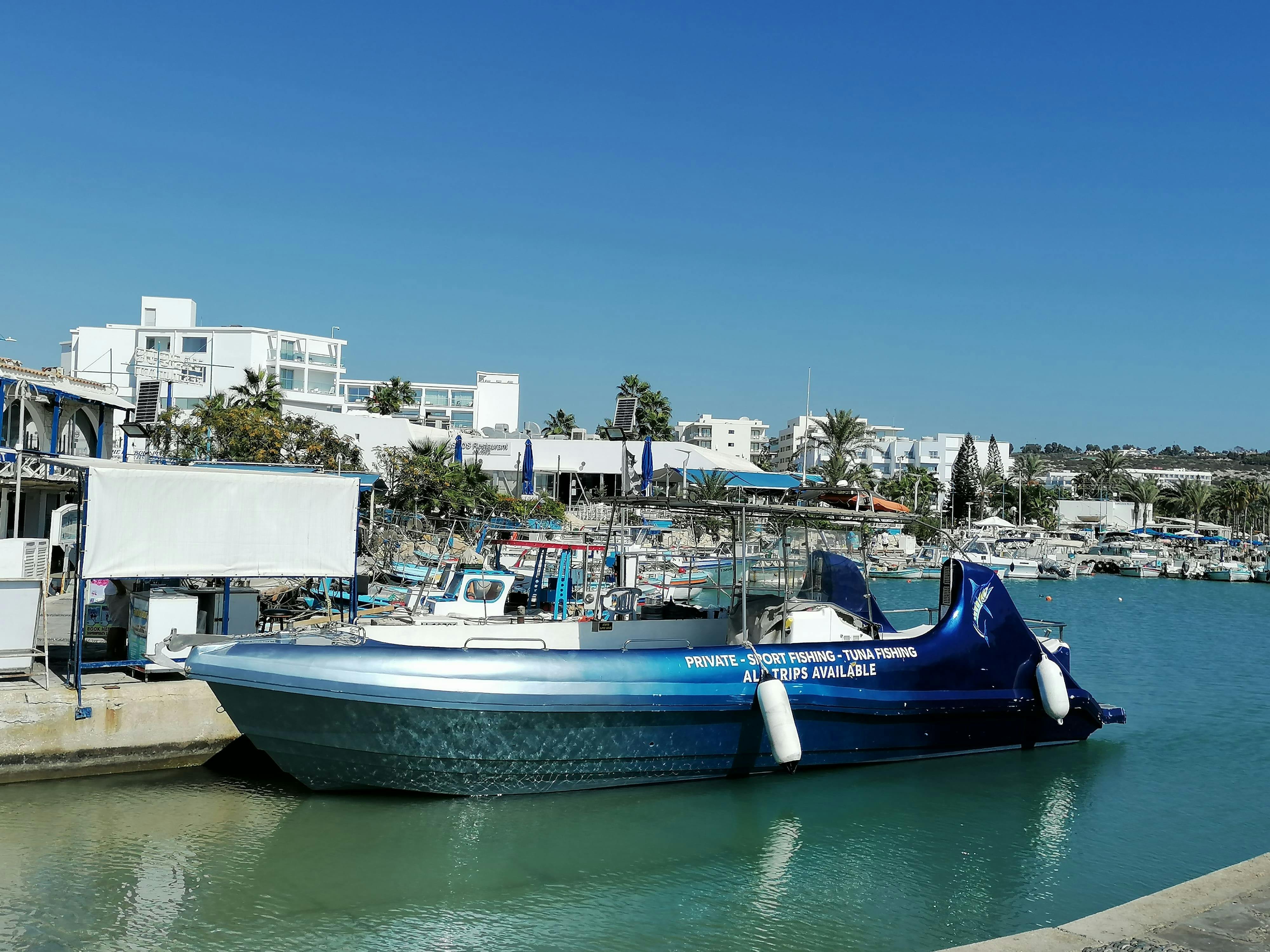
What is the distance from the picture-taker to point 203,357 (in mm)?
71000

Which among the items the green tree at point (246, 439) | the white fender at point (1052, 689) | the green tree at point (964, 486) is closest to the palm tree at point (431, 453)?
the green tree at point (246, 439)

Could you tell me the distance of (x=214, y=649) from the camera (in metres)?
11.7

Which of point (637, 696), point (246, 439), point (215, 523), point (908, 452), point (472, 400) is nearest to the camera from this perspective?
point (637, 696)

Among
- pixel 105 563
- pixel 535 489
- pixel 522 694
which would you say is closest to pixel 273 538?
pixel 105 563

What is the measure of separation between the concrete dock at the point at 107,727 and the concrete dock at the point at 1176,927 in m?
9.48

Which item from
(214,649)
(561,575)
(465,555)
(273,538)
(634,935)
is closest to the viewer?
→ (634,935)

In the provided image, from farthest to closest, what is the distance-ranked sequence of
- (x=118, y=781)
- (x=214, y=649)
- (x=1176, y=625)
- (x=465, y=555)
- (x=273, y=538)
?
(x=1176, y=625) → (x=465, y=555) → (x=273, y=538) → (x=118, y=781) → (x=214, y=649)

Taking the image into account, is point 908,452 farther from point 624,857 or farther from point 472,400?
point 624,857

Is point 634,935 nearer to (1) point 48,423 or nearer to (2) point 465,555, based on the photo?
(2) point 465,555

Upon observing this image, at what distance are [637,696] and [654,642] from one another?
2.39 metres

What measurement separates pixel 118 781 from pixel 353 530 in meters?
4.17

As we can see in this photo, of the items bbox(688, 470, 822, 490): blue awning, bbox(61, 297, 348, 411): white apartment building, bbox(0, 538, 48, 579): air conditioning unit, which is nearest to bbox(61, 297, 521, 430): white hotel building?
bbox(61, 297, 348, 411): white apartment building

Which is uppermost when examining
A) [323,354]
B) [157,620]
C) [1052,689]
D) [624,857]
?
[323,354]

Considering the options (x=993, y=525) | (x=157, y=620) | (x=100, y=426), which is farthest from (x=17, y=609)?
(x=993, y=525)
